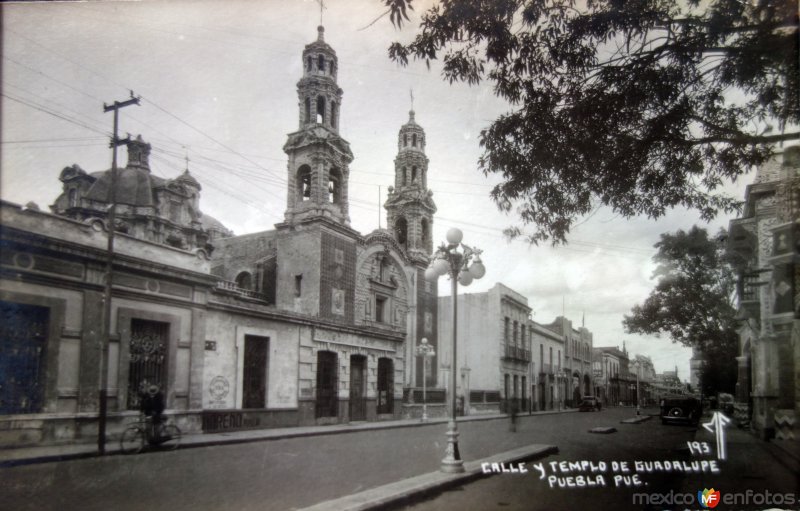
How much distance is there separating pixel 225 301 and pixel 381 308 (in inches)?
508

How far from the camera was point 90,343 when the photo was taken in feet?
39.9

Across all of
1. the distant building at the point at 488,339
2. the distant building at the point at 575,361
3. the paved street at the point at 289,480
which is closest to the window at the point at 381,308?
the distant building at the point at 488,339

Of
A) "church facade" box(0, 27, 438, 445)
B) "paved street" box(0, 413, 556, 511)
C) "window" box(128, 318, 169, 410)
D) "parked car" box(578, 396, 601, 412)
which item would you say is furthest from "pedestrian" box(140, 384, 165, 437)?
"parked car" box(578, 396, 601, 412)

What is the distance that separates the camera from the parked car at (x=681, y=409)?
20.5m

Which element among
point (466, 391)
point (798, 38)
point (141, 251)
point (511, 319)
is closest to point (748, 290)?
point (798, 38)

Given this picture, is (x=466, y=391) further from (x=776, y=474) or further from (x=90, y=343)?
(x=776, y=474)

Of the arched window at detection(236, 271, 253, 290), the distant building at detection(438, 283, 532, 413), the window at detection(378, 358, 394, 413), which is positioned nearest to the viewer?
the window at detection(378, 358, 394, 413)

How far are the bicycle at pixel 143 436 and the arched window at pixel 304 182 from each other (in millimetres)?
15121

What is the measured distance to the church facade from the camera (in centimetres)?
1126

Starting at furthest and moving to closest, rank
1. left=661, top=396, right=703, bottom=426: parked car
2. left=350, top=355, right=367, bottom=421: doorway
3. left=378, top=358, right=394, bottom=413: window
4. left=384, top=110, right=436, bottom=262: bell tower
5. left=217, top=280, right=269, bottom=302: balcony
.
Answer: left=384, top=110, right=436, bottom=262: bell tower → left=378, top=358, right=394, bottom=413: window → left=350, top=355, right=367, bottom=421: doorway → left=217, top=280, right=269, bottom=302: balcony → left=661, top=396, right=703, bottom=426: parked car

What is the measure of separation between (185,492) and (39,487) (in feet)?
7.24

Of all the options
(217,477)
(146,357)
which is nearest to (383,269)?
A: (146,357)

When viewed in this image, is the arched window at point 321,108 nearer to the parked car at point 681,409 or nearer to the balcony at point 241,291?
the balcony at point 241,291

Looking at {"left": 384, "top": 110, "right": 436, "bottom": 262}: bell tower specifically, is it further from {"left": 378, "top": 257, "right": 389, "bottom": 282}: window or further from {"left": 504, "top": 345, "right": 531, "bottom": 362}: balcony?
{"left": 504, "top": 345, "right": 531, "bottom": 362}: balcony
